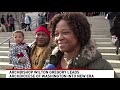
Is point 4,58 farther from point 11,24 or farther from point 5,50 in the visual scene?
point 11,24

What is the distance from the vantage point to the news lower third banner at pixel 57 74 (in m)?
3.69

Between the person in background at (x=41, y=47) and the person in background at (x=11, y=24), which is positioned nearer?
the person in background at (x=41, y=47)

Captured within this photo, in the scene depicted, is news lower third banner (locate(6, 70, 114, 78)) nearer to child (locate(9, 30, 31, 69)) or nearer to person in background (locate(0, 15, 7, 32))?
child (locate(9, 30, 31, 69))

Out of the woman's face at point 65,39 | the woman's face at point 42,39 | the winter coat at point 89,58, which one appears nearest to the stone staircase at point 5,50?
the woman's face at point 42,39

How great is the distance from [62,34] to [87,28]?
0.42 metres

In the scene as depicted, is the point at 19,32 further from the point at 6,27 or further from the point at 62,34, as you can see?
the point at 62,34

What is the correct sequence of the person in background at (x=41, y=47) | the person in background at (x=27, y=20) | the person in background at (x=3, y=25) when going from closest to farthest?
the person in background at (x=41, y=47) → the person in background at (x=3, y=25) → the person in background at (x=27, y=20)

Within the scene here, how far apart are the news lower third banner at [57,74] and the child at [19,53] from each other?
0.11 m

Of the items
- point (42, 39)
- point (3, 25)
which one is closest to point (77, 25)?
point (42, 39)

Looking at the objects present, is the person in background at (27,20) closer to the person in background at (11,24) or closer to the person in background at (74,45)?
the person in background at (11,24)

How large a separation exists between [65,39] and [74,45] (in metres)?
0.14

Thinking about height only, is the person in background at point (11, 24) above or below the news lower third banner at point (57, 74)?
above

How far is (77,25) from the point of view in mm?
3158
